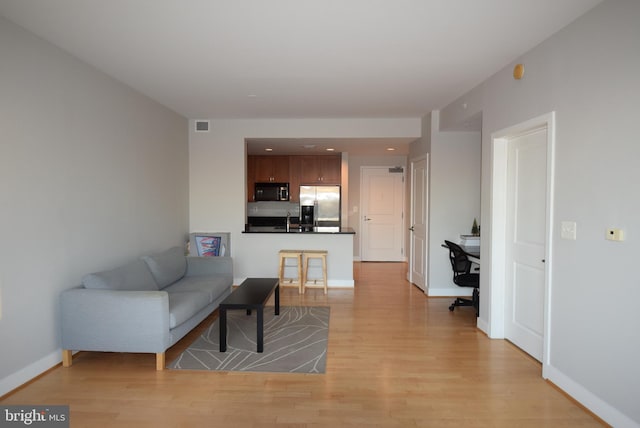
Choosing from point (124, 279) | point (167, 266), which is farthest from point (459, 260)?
point (124, 279)

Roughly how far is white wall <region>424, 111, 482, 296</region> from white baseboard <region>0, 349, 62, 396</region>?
4.45m

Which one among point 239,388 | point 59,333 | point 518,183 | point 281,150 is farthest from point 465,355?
point 281,150

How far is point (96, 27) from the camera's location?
2.72 m

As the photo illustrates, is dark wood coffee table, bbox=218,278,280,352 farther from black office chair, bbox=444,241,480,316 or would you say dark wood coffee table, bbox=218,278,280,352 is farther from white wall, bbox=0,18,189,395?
black office chair, bbox=444,241,480,316

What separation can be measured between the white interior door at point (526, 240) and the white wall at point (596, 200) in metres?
0.41

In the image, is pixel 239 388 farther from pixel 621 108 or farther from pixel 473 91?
pixel 473 91

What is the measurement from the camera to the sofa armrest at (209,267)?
15.6 ft

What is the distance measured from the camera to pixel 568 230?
2.69m

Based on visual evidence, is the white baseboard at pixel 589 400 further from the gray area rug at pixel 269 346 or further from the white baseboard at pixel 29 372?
the white baseboard at pixel 29 372

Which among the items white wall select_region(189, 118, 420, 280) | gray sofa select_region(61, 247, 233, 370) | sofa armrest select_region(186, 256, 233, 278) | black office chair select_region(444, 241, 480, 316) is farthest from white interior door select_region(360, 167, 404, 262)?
gray sofa select_region(61, 247, 233, 370)

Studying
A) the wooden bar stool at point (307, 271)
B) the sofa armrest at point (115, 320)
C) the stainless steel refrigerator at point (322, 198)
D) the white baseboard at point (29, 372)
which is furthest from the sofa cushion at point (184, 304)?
the stainless steel refrigerator at point (322, 198)

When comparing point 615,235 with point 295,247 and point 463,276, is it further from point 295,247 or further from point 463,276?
point 295,247

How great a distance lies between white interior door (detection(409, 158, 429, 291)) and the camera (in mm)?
5688

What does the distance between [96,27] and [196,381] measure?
107 inches
